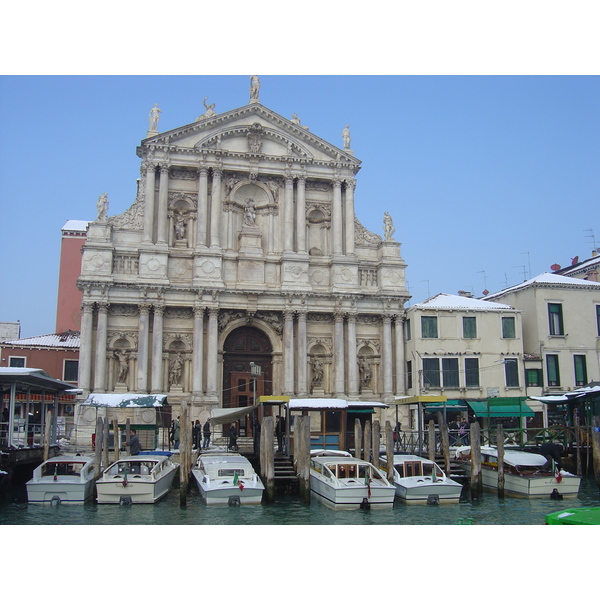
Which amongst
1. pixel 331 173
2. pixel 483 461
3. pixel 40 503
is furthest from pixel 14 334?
pixel 483 461

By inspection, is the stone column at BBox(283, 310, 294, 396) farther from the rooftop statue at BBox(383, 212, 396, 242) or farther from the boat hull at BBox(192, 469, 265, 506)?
the boat hull at BBox(192, 469, 265, 506)

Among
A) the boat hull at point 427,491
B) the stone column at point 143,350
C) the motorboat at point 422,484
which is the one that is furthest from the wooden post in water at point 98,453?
the stone column at point 143,350

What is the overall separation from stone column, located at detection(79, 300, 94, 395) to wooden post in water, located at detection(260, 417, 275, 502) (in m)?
12.6

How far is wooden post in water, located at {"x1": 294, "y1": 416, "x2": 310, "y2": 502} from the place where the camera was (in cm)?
2073

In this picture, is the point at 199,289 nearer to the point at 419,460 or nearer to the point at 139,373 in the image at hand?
the point at 139,373

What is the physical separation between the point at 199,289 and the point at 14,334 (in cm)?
2458

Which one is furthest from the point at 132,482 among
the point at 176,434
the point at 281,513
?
the point at 176,434

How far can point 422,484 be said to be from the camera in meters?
20.6

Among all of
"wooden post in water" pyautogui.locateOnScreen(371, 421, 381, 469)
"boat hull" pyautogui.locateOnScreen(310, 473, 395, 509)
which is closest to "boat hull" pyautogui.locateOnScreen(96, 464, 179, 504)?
"boat hull" pyautogui.locateOnScreen(310, 473, 395, 509)

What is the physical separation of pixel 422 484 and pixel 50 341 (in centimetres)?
2707

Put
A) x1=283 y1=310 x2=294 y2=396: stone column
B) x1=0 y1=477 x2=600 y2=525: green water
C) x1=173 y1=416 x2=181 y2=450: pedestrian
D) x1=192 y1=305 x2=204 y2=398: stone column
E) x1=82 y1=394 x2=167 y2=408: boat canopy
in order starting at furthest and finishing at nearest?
x1=283 y1=310 x2=294 y2=396: stone column < x1=192 y1=305 x2=204 y2=398: stone column < x1=173 y1=416 x2=181 y2=450: pedestrian < x1=82 y1=394 x2=167 y2=408: boat canopy < x1=0 y1=477 x2=600 y2=525: green water

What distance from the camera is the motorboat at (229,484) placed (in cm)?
1973

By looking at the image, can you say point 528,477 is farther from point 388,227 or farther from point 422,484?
point 388,227

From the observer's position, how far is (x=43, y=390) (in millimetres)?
28516
